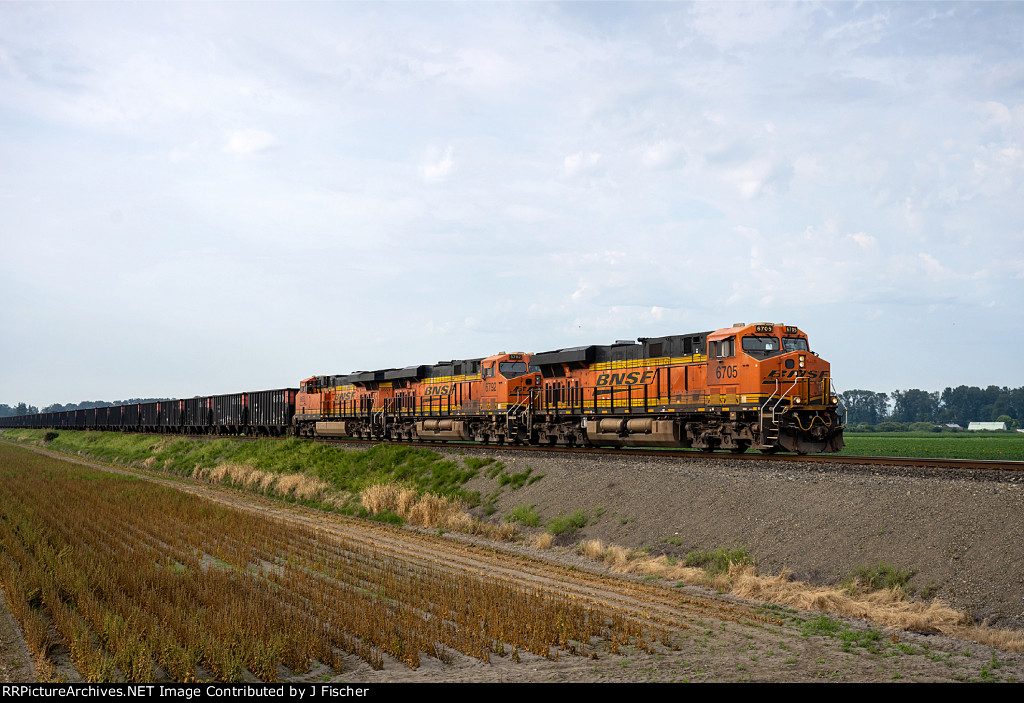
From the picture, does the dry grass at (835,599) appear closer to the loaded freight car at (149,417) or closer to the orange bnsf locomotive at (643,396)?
the orange bnsf locomotive at (643,396)

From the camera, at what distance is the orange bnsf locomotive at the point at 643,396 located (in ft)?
74.8

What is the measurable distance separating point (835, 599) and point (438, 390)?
28.4 metres

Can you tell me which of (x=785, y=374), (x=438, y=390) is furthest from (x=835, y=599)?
(x=438, y=390)

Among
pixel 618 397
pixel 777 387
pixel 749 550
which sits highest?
pixel 777 387

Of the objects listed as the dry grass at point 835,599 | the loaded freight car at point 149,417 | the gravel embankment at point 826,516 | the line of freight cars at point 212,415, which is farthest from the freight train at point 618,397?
the loaded freight car at point 149,417

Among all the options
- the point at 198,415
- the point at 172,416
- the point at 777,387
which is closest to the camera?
the point at 777,387

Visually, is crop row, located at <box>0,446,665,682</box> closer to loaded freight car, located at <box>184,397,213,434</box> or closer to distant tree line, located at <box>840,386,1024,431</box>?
loaded freight car, located at <box>184,397,213,434</box>

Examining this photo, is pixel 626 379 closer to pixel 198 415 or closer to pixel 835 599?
pixel 835 599

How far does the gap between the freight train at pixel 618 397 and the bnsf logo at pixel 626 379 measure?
4 cm

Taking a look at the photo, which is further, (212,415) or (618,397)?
(212,415)

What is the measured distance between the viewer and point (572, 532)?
62.0 feet

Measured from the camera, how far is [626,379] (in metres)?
27.9
